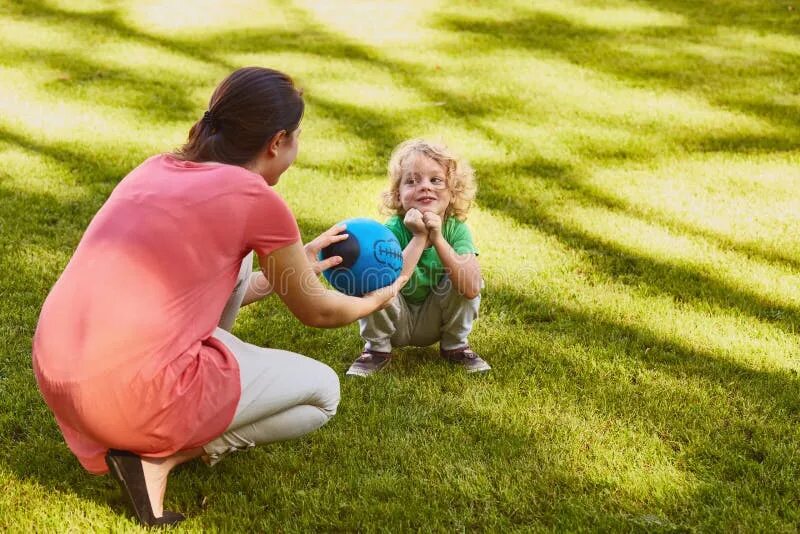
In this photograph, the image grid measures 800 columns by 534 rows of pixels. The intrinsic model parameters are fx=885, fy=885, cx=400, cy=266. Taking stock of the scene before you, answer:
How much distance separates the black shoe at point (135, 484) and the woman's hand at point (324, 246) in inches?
36.4

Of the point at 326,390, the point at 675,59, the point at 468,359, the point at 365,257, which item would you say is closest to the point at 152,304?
the point at 326,390

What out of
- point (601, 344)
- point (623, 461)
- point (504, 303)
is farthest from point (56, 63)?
point (623, 461)

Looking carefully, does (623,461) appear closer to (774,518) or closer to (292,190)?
(774,518)

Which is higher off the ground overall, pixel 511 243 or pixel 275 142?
pixel 275 142

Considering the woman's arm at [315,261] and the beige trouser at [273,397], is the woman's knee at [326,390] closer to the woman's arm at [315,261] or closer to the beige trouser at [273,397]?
the beige trouser at [273,397]

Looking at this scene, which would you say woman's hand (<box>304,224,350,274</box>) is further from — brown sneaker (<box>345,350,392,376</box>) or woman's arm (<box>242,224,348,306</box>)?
brown sneaker (<box>345,350,392,376</box>)

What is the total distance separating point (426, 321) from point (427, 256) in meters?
0.31

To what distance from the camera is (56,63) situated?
9297mm

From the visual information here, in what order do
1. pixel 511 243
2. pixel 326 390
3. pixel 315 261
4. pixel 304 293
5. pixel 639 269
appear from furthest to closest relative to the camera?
pixel 511 243 < pixel 639 269 < pixel 315 261 < pixel 326 390 < pixel 304 293

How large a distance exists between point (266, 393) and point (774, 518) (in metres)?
1.79

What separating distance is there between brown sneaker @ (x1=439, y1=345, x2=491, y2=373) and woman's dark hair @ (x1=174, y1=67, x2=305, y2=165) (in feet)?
5.54

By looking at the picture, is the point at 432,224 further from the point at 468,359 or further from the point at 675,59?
the point at 675,59

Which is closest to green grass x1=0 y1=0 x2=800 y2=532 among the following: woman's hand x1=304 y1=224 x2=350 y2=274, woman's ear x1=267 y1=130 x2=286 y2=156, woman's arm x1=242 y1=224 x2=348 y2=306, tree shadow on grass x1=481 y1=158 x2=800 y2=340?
tree shadow on grass x1=481 y1=158 x2=800 y2=340

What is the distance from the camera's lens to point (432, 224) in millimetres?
3797
